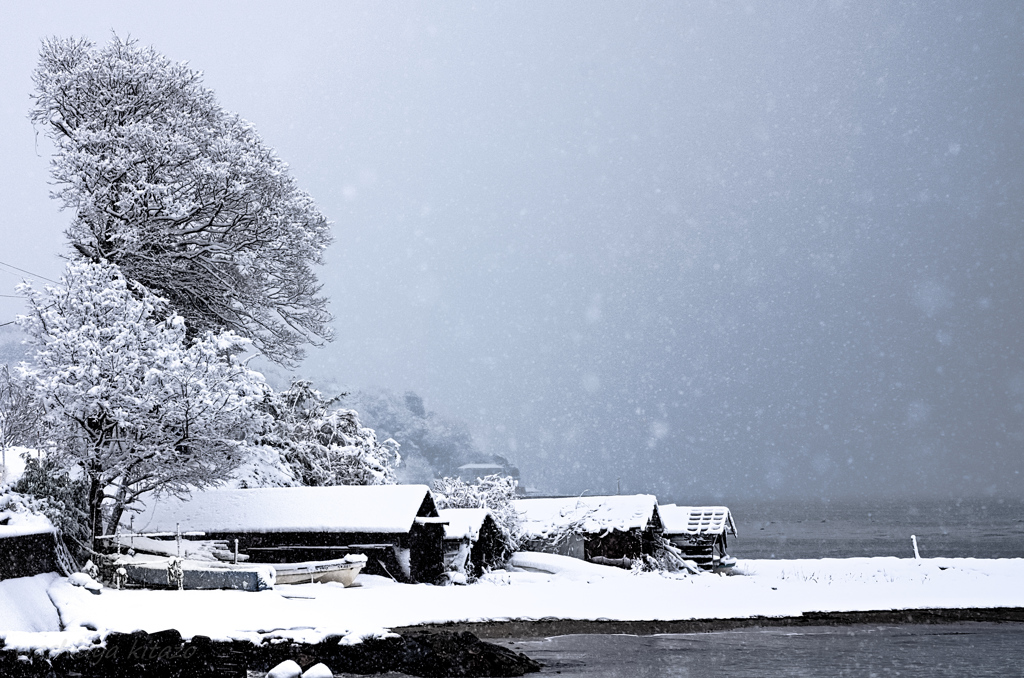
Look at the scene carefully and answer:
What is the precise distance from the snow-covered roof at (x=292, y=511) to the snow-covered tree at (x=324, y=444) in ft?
24.9

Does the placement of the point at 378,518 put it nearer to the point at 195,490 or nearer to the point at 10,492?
the point at 195,490

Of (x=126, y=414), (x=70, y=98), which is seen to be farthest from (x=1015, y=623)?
(x=70, y=98)

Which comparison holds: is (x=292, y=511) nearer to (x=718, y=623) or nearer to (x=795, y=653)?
(x=718, y=623)

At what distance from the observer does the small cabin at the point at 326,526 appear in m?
28.1

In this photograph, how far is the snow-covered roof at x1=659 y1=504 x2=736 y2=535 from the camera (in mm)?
46094

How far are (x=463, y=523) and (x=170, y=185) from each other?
1495 cm

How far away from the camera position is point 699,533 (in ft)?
151

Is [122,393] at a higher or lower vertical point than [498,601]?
higher

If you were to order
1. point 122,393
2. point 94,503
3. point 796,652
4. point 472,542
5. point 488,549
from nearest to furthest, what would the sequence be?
point 796,652 < point 122,393 < point 94,503 < point 472,542 < point 488,549

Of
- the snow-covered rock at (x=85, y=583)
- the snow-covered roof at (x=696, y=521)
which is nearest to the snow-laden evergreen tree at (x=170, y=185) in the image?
the snow-covered rock at (x=85, y=583)

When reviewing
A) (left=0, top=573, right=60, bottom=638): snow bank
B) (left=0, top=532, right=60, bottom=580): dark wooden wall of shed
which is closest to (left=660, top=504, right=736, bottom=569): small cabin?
(left=0, top=532, right=60, bottom=580): dark wooden wall of shed

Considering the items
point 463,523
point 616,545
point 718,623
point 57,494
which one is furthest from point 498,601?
point 616,545

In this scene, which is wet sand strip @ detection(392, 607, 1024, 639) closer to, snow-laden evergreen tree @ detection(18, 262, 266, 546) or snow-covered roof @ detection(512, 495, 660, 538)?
snow-laden evergreen tree @ detection(18, 262, 266, 546)

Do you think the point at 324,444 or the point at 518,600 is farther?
the point at 324,444
